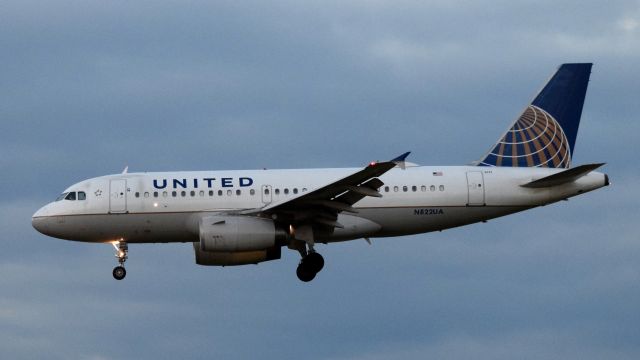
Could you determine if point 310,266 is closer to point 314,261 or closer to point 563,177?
point 314,261

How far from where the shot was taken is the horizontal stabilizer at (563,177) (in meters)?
44.9

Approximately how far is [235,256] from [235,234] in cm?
303

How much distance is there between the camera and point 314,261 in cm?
4566

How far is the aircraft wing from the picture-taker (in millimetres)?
41969

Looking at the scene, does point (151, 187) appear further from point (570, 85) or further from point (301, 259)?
point (570, 85)

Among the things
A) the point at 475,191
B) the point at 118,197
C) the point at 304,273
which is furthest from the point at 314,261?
the point at 118,197

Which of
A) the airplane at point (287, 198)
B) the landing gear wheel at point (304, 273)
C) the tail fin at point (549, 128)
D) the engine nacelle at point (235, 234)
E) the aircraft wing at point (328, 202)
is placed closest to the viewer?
the aircraft wing at point (328, 202)

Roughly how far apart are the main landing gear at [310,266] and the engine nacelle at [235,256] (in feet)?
3.07

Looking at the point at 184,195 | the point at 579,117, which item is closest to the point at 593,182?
the point at 579,117

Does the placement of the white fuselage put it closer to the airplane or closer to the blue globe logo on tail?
the airplane

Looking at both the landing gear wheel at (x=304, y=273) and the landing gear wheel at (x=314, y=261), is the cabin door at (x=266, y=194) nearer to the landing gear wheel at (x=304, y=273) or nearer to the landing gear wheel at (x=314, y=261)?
the landing gear wheel at (x=314, y=261)

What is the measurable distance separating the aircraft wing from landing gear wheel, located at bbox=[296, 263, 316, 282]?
187 centimetres

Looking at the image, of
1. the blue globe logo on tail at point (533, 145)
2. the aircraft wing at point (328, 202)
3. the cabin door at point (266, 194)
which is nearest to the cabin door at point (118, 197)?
the cabin door at point (266, 194)

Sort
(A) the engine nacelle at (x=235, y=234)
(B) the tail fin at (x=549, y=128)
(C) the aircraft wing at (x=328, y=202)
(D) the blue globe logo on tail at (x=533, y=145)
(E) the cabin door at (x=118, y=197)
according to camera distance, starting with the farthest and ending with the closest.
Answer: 1. (B) the tail fin at (x=549, y=128)
2. (D) the blue globe logo on tail at (x=533, y=145)
3. (E) the cabin door at (x=118, y=197)
4. (A) the engine nacelle at (x=235, y=234)
5. (C) the aircraft wing at (x=328, y=202)
